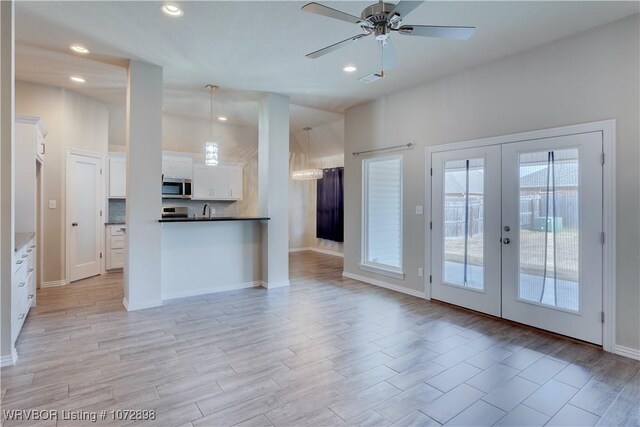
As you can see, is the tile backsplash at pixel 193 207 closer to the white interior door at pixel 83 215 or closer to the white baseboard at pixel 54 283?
the white interior door at pixel 83 215

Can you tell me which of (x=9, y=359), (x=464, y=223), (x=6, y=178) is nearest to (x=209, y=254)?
(x=9, y=359)

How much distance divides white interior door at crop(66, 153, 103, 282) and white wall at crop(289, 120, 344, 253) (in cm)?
453

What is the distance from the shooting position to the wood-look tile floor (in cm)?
216

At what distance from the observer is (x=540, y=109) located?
3541 mm

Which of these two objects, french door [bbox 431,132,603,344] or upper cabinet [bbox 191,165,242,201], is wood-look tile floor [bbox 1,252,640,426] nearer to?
french door [bbox 431,132,603,344]

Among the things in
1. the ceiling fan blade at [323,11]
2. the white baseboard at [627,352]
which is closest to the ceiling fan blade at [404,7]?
the ceiling fan blade at [323,11]

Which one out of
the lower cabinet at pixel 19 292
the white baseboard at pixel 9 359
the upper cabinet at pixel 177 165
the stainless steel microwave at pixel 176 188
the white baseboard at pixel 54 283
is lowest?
the white baseboard at pixel 9 359

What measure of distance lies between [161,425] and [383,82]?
4508 mm

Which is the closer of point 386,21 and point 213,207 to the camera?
point 386,21

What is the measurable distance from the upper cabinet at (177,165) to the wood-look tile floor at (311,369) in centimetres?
340

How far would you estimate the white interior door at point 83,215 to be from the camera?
546 centimetres

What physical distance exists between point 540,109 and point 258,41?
308 centimetres

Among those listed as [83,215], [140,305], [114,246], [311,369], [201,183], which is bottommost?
[311,369]

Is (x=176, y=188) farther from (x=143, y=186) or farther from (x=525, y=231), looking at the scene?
(x=525, y=231)
